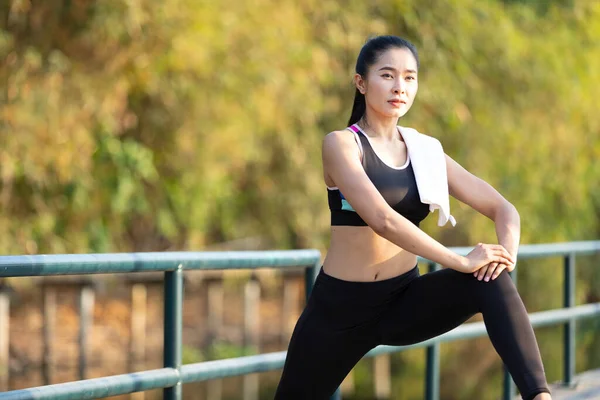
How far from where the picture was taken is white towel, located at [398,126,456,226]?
3398mm

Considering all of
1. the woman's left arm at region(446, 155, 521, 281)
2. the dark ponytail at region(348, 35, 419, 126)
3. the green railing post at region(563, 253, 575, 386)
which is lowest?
the green railing post at region(563, 253, 575, 386)

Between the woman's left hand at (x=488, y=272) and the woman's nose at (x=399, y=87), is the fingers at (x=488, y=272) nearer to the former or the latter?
the woman's left hand at (x=488, y=272)

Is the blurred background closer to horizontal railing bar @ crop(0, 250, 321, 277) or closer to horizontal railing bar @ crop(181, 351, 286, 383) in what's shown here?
horizontal railing bar @ crop(0, 250, 321, 277)

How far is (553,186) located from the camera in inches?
616

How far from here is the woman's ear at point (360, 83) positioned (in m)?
3.48

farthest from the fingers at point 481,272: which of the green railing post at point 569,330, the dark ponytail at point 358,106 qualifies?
the green railing post at point 569,330

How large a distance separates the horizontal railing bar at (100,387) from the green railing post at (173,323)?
35mm

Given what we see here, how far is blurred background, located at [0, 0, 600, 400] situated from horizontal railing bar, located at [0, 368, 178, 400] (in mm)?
7334

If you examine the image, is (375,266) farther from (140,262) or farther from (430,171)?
(140,262)

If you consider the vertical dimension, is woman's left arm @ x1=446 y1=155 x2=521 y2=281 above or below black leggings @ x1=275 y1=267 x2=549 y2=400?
above

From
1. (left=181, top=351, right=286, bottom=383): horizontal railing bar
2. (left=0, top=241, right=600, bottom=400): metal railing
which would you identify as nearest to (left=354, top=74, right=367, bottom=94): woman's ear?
(left=0, top=241, right=600, bottom=400): metal railing

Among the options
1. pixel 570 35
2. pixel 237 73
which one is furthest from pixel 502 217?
pixel 570 35

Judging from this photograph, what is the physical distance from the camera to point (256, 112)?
12.9m

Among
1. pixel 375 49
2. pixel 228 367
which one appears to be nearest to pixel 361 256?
pixel 375 49
